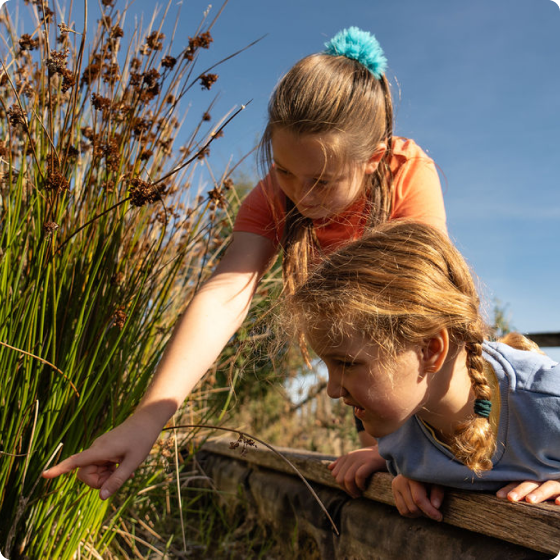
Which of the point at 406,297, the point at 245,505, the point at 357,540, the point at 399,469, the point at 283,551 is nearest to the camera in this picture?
the point at 406,297

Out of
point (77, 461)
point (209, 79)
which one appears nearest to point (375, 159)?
point (209, 79)

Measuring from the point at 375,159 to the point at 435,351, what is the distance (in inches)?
32.2

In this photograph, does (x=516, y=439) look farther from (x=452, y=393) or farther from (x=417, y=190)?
(x=417, y=190)

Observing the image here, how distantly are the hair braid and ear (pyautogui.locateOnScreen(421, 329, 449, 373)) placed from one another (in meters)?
0.08

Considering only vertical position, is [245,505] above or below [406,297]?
below

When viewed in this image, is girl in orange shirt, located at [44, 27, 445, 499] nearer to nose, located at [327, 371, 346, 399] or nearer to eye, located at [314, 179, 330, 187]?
eye, located at [314, 179, 330, 187]

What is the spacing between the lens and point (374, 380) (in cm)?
138

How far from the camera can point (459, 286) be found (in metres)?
1.50

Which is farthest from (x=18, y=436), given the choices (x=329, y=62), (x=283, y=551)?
(x=329, y=62)

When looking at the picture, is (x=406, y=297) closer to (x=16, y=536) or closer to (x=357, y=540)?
(x=357, y=540)

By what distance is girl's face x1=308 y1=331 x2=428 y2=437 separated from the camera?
1.38m

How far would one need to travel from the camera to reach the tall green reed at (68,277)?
1431 millimetres

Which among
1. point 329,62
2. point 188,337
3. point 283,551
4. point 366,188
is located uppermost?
point 329,62

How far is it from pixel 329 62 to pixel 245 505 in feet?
5.77
